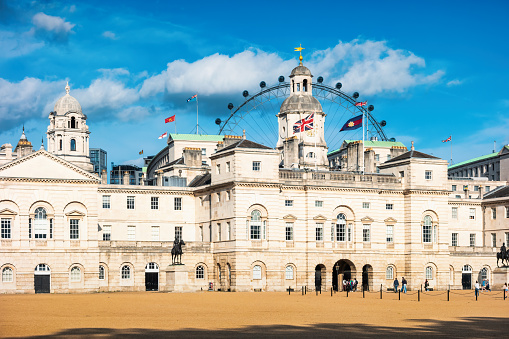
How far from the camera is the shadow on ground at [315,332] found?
136 feet

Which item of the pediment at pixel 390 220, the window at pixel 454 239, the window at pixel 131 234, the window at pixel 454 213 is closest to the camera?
the window at pixel 131 234

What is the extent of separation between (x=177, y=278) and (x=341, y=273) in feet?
72.4

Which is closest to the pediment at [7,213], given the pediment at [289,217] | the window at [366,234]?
the pediment at [289,217]

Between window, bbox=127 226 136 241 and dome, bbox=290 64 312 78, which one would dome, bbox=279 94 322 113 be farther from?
window, bbox=127 226 136 241

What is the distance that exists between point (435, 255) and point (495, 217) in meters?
16.7

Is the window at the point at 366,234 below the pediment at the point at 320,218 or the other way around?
below

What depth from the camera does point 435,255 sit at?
98.7m

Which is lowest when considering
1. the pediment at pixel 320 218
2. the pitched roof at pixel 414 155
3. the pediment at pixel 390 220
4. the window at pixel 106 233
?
the window at pixel 106 233

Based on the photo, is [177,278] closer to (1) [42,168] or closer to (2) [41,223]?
(2) [41,223]

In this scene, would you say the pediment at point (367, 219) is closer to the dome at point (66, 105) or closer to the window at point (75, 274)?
the window at point (75, 274)

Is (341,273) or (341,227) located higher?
(341,227)

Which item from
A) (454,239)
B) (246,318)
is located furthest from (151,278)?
(246,318)

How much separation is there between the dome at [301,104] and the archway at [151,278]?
40.5m

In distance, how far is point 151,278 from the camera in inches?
3558
